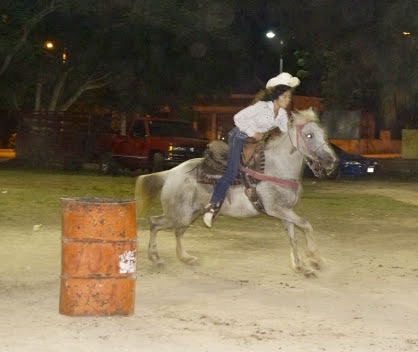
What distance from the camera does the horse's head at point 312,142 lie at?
10859 mm

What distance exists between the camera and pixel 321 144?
429 inches

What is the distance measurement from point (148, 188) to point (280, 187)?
1986 millimetres

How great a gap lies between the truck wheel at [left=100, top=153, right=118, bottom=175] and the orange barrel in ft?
81.6

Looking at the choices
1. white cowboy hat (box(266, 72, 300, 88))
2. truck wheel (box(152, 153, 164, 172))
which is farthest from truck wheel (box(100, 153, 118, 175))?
white cowboy hat (box(266, 72, 300, 88))

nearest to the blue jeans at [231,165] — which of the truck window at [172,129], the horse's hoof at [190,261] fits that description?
the horse's hoof at [190,261]

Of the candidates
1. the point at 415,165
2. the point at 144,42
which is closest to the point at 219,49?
the point at 144,42

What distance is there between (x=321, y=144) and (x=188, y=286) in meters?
2.37

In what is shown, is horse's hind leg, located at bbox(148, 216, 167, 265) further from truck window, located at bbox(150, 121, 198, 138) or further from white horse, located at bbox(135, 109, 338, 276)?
truck window, located at bbox(150, 121, 198, 138)

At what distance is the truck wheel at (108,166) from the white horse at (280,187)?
21.6 m

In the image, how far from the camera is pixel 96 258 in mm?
8398

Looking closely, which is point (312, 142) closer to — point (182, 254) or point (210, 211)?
point (210, 211)

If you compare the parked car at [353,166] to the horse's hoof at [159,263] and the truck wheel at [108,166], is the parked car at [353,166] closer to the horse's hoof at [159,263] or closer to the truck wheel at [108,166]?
the truck wheel at [108,166]

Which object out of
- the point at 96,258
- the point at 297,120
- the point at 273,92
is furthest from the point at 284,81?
the point at 96,258

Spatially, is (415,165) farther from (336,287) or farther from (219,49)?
(336,287)
